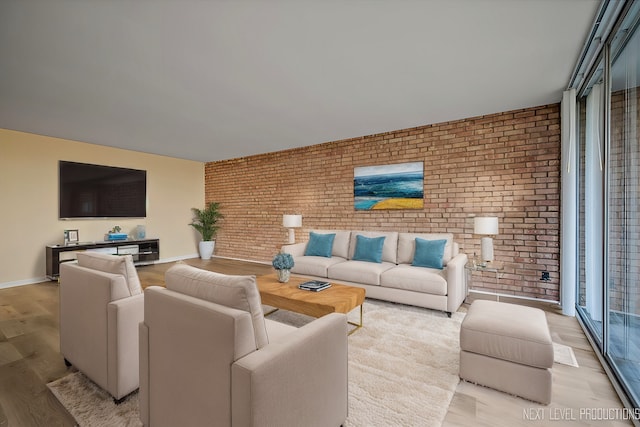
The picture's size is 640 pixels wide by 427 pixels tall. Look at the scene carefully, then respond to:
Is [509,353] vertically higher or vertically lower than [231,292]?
lower

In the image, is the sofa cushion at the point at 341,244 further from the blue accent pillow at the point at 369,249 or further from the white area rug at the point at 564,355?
the white area rug at the point at 564,355

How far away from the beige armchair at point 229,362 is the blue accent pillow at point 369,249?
8.88ft

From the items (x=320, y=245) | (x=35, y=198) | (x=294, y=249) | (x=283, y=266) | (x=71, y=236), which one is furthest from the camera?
(x=71, y=236)

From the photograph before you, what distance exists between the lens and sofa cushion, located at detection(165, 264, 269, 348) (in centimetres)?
122

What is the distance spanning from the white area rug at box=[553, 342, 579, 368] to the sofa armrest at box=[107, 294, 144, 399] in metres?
3.06

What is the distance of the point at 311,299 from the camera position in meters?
2.57

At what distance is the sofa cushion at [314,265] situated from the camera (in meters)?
4.17

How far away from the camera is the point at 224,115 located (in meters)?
4.04

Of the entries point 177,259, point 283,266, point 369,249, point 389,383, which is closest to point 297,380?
point 389,383

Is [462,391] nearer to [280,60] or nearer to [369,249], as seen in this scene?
[369,249]

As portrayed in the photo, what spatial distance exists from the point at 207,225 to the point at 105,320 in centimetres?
569

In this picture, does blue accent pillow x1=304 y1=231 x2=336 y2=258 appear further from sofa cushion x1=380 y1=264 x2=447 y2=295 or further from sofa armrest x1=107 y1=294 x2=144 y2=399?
sofa armrest x1=107 y1=294 x2=144 y2=399

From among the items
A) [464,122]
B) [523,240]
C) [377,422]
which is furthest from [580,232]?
[377,422]

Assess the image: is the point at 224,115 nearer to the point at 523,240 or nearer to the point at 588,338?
the point at 523,240
